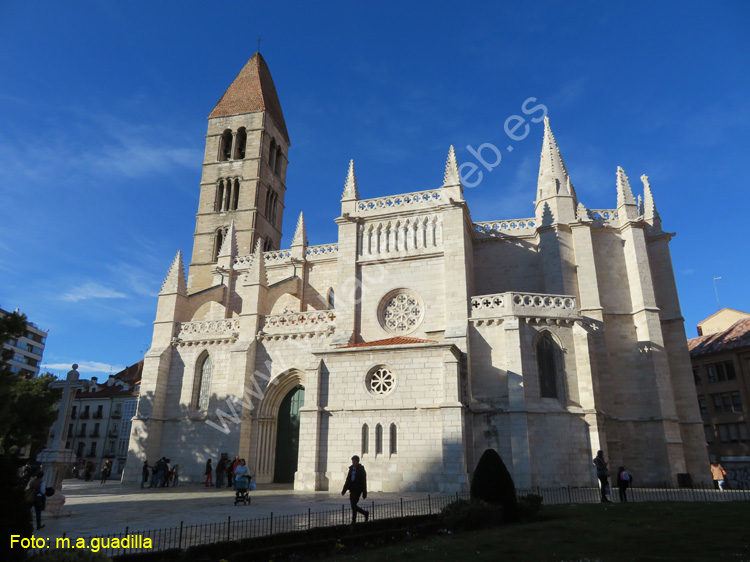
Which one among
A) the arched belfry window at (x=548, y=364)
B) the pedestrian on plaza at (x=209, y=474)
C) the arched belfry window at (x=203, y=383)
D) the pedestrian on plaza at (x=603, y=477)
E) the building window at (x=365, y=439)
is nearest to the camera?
the pedestrian on plaza at (x=603, y=477)

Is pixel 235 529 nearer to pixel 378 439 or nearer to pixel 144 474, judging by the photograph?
pixel 378 439

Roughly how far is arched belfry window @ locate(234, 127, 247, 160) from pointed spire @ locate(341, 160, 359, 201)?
2196 centimetres

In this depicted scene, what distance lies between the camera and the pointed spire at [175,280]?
28.5 m

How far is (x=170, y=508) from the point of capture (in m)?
14.6

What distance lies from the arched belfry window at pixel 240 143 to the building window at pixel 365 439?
32.4 m

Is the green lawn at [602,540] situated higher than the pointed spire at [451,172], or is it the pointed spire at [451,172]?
the pointed spire at [451,172]

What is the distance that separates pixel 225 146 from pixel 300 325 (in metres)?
27.6

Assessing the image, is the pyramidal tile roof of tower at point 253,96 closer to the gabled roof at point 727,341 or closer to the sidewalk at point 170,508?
the sidewalk at point 170,508

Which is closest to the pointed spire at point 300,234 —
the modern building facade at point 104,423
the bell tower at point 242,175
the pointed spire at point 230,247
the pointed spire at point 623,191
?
the pointed spire at point 230,247

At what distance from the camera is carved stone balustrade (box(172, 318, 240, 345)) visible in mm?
26766

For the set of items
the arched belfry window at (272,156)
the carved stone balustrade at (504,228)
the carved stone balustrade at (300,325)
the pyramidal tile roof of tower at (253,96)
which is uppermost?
the pyramidal tile roof of tower at (253,96)

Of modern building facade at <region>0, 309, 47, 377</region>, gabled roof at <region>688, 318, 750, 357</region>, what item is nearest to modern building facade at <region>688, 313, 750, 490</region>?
gabled roof at <region>688, 318, 750, 357</region>

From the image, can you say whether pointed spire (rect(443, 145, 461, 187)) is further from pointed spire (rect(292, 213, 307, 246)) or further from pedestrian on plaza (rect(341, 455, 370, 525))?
pedestrian on plaza (rect(341, 455, 370, 525))

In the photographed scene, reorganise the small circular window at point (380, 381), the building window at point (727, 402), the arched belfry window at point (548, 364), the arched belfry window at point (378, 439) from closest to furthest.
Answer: the arched belfry window at point (378, 439) < the small circular window at point (380, 381) < the arched belfry window at point (548, 364) < the building window at point (727, 402)
